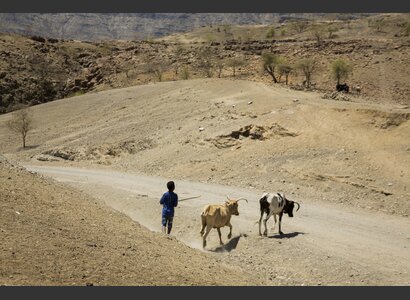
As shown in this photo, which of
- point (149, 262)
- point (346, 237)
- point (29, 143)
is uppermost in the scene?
point (149, 262)

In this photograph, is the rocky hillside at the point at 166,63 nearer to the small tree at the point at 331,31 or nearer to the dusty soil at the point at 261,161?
the small tree at the point at 331,31

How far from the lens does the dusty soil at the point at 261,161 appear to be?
518 inches

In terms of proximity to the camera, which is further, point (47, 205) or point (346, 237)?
point (346, 237)

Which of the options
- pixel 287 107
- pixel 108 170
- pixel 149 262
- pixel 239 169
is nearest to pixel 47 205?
pixel 149 262

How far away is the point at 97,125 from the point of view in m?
40.4

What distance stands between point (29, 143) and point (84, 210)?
94.2ft

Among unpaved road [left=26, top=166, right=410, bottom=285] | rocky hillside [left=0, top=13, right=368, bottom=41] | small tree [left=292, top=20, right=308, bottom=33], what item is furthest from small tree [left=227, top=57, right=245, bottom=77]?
rocky hillside [left=0, top=13, right=368, bottom=41]

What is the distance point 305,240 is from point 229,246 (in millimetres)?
2068

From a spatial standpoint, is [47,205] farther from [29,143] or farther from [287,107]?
[29,143]

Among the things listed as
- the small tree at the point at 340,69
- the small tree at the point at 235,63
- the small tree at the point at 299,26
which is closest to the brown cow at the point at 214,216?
the small tree at the point at 340,69

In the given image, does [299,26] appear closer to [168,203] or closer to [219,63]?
[219,63]

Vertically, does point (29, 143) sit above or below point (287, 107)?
below

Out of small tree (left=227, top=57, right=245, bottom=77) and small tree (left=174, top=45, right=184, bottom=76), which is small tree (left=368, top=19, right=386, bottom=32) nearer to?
small tree (left=227, top=57, right=245, bottom=77)

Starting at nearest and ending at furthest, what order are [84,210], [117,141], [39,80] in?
[84,210] → [117,141] → [39,80]
